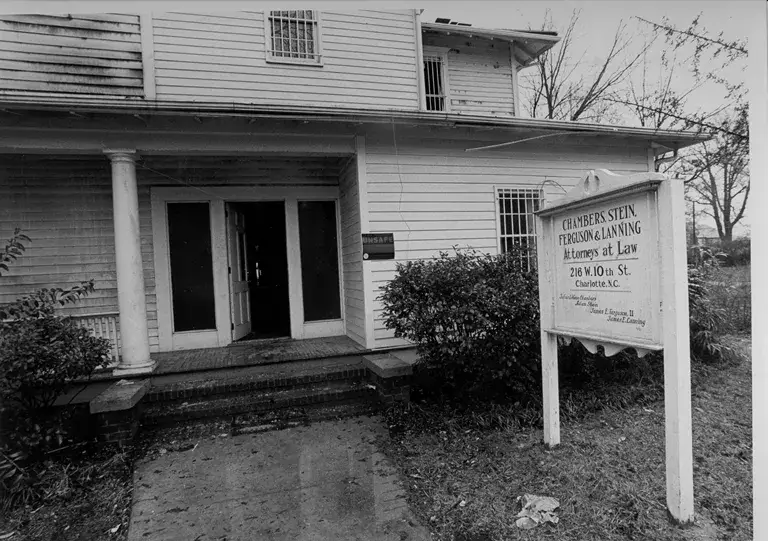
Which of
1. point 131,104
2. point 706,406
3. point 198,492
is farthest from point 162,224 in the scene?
point 706,406

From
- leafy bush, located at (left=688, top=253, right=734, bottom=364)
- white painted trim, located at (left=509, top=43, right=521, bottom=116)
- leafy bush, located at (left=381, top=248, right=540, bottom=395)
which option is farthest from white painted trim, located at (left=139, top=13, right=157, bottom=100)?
leafy bush, located at (left=688, top=253, right=734, bottom=364)

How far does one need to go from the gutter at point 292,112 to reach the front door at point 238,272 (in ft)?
6.57

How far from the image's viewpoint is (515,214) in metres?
6.41

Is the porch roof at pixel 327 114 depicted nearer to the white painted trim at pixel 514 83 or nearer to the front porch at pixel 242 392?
the front porch at pixel 242 392

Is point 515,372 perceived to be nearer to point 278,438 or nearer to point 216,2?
point 278,438

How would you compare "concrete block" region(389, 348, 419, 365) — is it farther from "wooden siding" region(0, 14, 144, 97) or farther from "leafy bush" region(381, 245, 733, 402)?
"wooden siding" region(0, 14, 144, 97)

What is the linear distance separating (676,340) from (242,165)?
565 cm

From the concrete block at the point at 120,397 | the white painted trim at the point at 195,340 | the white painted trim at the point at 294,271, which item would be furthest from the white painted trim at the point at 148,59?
the concrete block at the point at 120,397

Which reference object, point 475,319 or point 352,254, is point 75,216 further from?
point 475,319

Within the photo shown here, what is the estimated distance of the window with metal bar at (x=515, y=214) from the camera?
6.32m

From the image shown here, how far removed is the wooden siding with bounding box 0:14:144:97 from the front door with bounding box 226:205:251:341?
2232 mm

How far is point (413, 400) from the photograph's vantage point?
450cm

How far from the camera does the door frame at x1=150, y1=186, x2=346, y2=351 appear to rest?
5965mm

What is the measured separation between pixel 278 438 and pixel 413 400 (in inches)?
56.2
